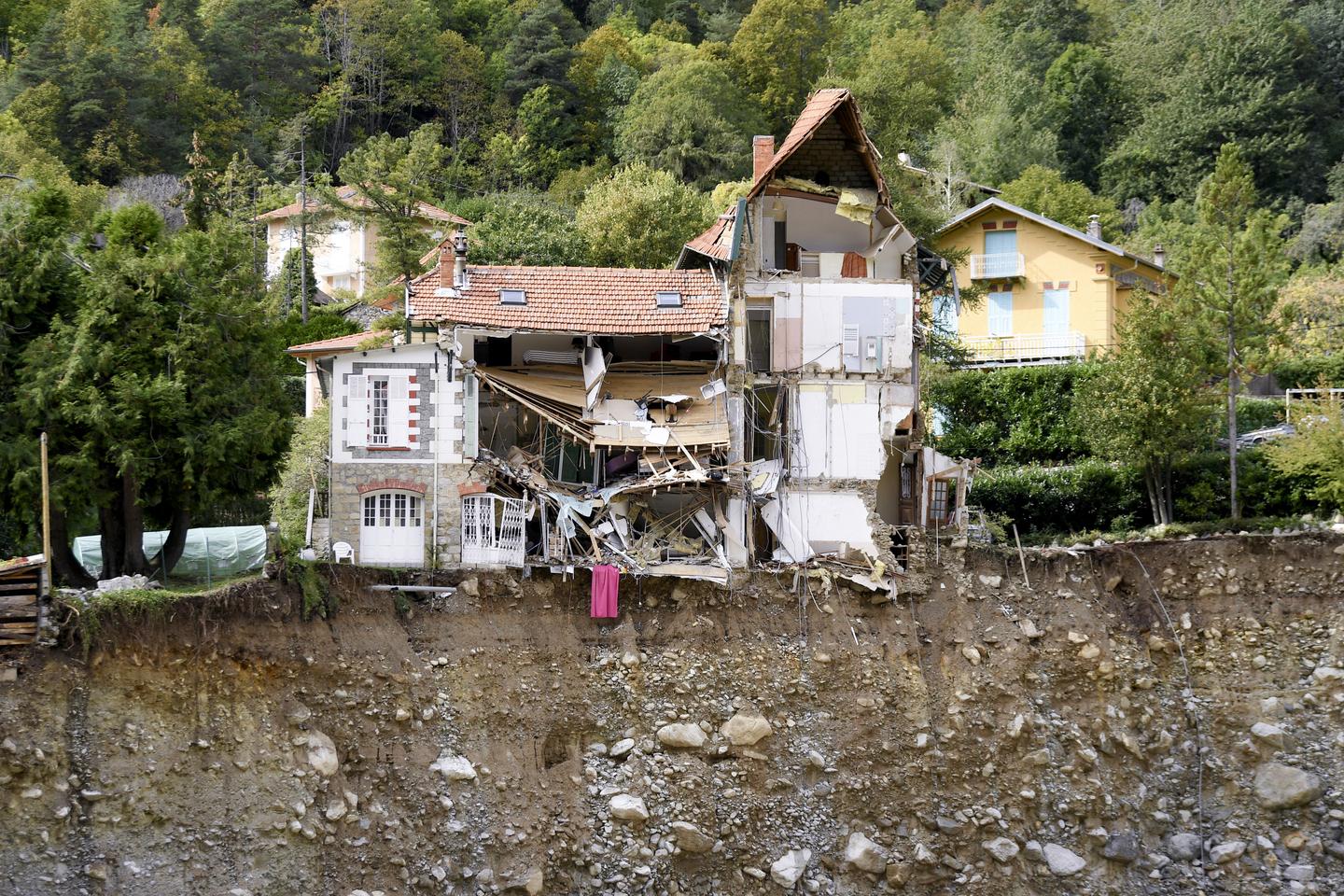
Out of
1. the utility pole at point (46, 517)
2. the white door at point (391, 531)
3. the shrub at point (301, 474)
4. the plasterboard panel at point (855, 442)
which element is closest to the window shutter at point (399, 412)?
the white door at point (391, 531)

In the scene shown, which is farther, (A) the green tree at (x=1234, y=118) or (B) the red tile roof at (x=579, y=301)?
(A) the green tree at (x=1234, y=118)

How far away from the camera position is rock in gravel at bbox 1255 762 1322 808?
Result: 3806 cm

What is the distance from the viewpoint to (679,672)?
1464 inches

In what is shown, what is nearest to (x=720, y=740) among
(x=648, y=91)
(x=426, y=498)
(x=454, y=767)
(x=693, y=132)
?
(x=454, y=767)

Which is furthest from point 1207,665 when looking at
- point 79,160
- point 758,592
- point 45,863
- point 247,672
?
point 79,160

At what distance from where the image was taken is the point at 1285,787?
38.2 metres

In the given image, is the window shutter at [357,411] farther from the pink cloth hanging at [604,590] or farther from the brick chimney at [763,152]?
the brick chimney at [763,152]

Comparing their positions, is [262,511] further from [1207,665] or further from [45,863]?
[1207,665]

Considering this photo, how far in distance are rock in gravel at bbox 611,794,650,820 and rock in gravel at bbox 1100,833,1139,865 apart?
10.4 m

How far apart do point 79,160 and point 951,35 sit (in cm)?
4398

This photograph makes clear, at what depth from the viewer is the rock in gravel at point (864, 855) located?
3588 centimetres

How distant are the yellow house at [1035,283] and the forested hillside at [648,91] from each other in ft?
33.0

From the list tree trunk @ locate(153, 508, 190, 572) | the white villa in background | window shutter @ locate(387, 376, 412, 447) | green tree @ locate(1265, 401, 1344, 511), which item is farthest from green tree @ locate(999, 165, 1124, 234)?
tree trunk @ locate(153, 508, 190, 572)

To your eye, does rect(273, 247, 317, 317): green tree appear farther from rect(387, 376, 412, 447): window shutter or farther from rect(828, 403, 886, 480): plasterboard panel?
rect(828, 403, 886, 480): plasterboard panel
